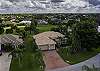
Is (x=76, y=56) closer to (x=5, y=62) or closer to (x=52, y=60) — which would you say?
(x=52, y=60)

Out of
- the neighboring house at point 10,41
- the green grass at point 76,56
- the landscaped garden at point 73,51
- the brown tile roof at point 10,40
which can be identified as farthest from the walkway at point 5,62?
the green grass at point 76,56

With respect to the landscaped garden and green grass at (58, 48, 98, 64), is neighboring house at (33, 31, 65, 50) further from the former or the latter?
green grass at (58, 48, 98, 64)

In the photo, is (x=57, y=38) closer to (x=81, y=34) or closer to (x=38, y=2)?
(x=81, y=34)

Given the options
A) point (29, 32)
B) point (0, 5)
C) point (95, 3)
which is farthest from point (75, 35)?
point (95, 3)

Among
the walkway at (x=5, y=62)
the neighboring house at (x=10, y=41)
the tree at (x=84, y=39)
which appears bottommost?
the walkway at (x=5, y=62)

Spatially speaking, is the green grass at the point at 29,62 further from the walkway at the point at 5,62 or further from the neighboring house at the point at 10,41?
the neighboring house at the point at 10,41

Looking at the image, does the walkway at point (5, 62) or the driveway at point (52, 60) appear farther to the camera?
the walkway at point (5, 62)
